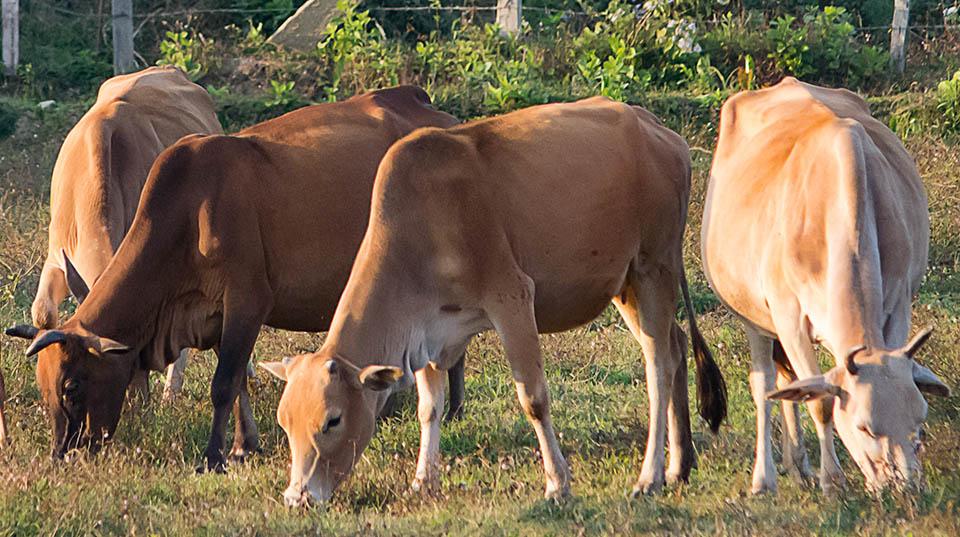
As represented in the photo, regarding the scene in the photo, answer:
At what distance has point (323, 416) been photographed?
5.97 meters

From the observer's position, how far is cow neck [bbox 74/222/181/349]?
7.45 meters

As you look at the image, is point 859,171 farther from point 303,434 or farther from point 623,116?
point 303,434

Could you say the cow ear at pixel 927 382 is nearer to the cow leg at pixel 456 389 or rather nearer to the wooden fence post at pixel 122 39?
the cow leg at pixel 456 389

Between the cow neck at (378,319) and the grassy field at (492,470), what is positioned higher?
the cow neck at (378,319)

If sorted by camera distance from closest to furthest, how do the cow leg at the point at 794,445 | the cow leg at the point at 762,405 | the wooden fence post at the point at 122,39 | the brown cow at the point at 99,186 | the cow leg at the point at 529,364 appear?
the cow leg at the point at 529,364 → the cow leg at the point at 762,405 → the cow leg at the point at 794,445 → the brown cow at the point at 99,186 → the wooden fence post at the point at 122,39

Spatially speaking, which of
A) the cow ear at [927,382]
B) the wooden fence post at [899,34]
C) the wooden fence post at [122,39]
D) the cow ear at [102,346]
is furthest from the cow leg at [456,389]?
the wooden fence post at [899,34]

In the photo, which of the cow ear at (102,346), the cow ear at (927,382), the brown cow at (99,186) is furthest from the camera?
the brown cow at (99,186)

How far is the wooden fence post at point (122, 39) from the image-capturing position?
48.7 feet

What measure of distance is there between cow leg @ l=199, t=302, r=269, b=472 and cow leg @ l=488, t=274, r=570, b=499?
5.58 feet

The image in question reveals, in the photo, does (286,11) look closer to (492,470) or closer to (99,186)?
(99,186)

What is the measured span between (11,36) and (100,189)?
7336mm

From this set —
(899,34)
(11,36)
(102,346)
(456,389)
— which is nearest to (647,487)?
(456,389)

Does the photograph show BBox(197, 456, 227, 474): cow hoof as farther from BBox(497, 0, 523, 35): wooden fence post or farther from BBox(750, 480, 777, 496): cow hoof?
BBox(497, 0, 523, 35): wooden fence post

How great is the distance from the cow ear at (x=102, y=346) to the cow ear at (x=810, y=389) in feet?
10.7
